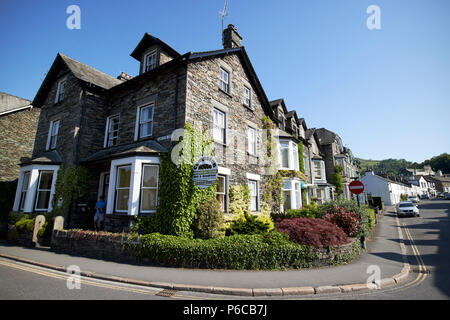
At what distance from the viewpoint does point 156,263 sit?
7367 millimetres

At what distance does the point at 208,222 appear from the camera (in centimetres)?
915

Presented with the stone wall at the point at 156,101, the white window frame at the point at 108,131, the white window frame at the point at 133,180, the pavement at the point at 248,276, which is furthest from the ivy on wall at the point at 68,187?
the pavement at the point at 248,276

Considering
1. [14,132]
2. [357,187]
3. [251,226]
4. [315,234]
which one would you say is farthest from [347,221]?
[14,132]

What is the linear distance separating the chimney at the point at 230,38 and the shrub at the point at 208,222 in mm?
11925

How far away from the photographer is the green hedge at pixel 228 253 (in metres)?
7.06

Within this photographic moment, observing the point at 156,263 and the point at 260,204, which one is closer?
the point at 156,263

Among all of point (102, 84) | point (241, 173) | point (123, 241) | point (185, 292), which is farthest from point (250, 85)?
point (185, 292)

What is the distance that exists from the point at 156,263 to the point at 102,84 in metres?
12.4

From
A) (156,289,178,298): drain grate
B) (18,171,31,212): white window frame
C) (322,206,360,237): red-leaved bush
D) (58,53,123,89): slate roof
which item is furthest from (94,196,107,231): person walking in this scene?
(322,206,360,237): red-leaved bush

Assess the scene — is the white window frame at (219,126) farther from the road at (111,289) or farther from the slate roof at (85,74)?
the road at (111,289)

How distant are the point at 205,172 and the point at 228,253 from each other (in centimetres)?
361

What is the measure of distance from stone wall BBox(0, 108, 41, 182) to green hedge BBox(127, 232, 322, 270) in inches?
676

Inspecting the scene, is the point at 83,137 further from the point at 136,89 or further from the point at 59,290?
the point at 59,290

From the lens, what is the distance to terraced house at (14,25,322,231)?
34.3ft
